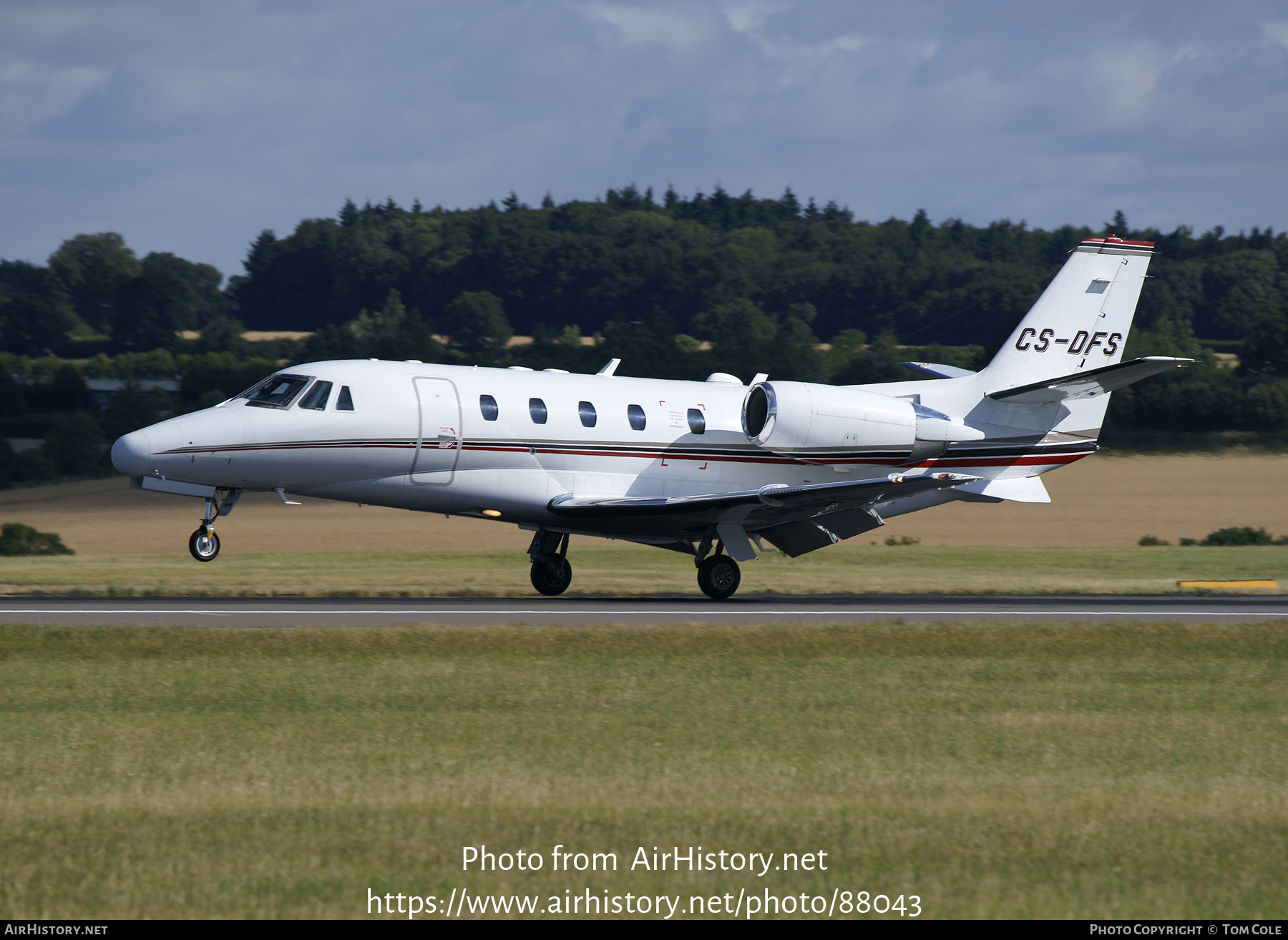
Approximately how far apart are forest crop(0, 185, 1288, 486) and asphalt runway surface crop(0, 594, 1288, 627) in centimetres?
3797

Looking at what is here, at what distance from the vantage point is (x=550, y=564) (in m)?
24.5

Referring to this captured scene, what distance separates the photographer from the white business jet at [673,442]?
21266 mm

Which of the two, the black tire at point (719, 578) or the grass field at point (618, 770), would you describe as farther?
the black tire at point (719, 578)

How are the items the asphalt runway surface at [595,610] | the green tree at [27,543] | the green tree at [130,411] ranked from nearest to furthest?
the asphalt runway surface at [595,610] → the green tree at [27,543] → the green tree at [130,411]

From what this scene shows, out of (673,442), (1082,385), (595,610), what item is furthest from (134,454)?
(1082,385)

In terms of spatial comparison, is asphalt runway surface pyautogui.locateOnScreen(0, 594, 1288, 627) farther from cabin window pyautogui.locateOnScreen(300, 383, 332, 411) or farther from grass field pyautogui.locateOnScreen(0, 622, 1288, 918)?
cabin window pyautogui.locateOnScreen(300, 383, 332, 411)

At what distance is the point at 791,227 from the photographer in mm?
159125

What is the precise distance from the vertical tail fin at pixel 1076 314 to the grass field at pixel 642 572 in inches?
192

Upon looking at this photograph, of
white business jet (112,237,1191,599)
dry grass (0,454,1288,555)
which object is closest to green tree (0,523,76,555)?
dry grass (0,454,1288,555)

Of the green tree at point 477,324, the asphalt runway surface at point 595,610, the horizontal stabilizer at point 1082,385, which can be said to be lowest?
the asphalt runway surface at point 595,610

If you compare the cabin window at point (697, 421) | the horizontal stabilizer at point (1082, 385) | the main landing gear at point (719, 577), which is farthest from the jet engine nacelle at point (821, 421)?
the horizontal stabilizer at point (1082, 385)

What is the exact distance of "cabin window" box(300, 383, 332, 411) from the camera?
2139cm

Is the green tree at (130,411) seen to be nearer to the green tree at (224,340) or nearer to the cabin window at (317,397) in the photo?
the green tree at (224,340)

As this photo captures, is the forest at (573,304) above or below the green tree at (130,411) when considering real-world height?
above
